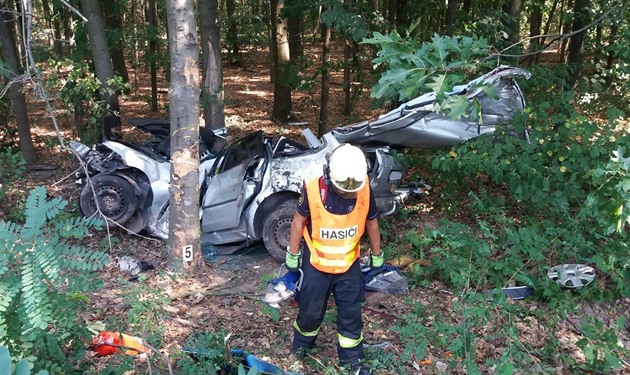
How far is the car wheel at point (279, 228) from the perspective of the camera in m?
6.24

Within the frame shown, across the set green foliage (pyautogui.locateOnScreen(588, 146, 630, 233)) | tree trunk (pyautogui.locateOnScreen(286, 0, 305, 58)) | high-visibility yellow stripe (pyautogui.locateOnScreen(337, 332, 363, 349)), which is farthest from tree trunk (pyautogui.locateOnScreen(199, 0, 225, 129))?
green foliage (pyautogui.locateOnScreen(588, 146, 630, 233))

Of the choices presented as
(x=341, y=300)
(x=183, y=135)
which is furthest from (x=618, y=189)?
(x=183, y=135)

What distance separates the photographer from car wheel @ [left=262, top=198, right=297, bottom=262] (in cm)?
624

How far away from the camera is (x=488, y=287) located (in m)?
5.33

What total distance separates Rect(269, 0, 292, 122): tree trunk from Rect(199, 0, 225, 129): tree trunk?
7.99 ft

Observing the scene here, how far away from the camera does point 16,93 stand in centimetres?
904

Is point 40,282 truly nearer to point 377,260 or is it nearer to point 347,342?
point 347,342

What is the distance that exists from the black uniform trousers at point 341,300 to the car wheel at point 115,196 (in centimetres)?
331

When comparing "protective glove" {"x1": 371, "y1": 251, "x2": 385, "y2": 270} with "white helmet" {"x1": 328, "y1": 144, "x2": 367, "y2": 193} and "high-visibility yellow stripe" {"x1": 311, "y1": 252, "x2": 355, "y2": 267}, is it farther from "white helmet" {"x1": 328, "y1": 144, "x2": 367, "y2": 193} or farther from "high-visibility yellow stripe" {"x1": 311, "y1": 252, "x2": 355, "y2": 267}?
"white helmet" {"x1": 328, "y1": 144, "x2": 367, "y2": 193}

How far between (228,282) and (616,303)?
4.10 m

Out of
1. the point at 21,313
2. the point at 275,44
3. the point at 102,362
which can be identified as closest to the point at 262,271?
the point at 102,362

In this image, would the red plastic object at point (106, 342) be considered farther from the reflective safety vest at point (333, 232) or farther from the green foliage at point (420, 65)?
the green foliage at point (420, 65)

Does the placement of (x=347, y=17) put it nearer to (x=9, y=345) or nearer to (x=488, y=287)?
(x=488, y=287)

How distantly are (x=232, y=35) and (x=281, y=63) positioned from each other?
8.23 ft
